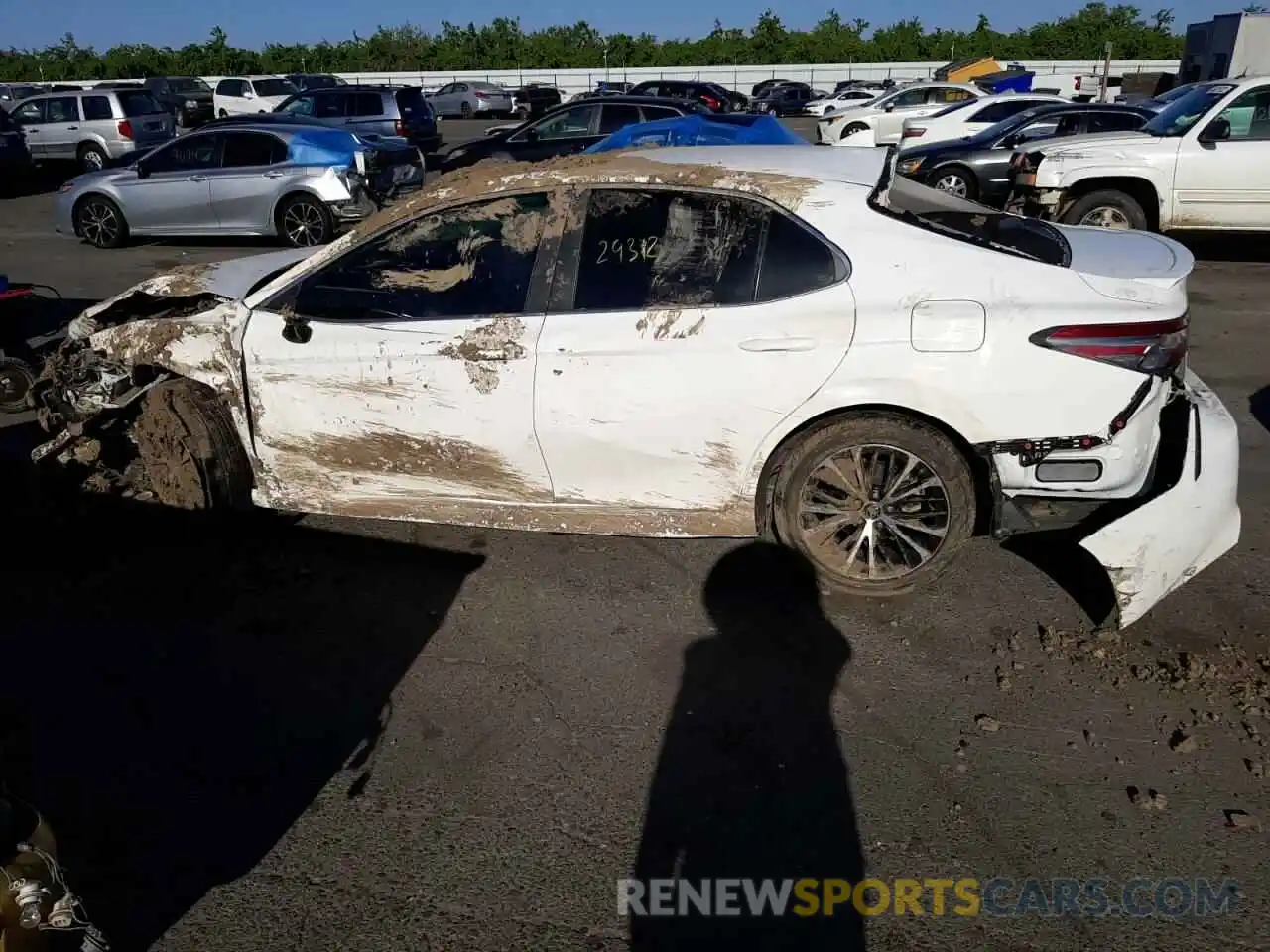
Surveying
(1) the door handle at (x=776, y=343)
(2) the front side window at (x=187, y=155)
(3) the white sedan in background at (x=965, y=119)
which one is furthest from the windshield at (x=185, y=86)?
(1) the door handle at (x=776, y=343)

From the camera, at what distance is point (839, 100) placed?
3488 cm

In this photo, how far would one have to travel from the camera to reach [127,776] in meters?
3.12

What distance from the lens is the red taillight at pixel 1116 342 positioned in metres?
3.53

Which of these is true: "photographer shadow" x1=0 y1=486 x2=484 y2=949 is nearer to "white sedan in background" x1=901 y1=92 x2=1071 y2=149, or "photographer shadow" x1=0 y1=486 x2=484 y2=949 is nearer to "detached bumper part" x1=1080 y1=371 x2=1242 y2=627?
"detached bumper part" x1=1080 y1=371 x2=1242 y2=627

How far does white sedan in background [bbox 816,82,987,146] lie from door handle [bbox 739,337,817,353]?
64.4ft

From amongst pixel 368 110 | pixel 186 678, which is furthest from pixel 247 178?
pixel 186 678

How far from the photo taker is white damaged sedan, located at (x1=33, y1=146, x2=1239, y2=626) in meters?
3.60

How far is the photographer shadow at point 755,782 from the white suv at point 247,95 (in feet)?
98.3

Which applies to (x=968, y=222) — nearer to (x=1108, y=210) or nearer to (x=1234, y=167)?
(x=1108, y=210)

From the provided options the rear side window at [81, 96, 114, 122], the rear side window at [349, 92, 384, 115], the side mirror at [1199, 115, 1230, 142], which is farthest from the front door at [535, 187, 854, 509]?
the rear side window at [81, 96, 114, 122]

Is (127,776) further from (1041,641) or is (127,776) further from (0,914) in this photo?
(1041,641)

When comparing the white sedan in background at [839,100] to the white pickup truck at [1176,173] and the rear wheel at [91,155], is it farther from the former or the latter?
the white pickup truck at [1176,173]

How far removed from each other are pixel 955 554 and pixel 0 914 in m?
3.28

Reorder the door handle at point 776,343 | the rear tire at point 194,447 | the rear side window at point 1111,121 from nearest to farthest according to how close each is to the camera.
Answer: the door handle at point 776,343
the rear tire at point 194,447
the rear side window at point 1111,121
